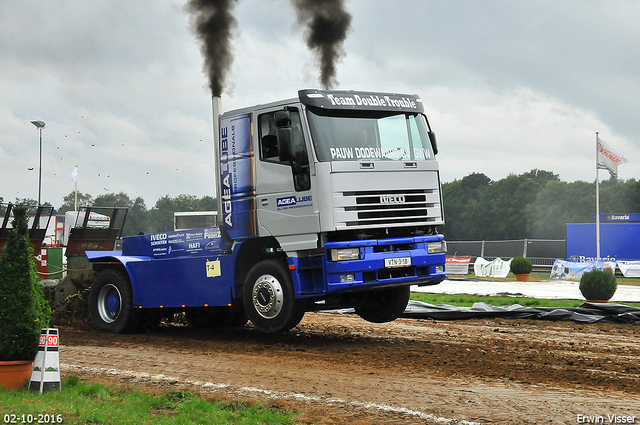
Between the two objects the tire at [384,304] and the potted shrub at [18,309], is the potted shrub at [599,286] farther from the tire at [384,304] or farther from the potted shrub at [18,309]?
the potted shrub at [18,309]

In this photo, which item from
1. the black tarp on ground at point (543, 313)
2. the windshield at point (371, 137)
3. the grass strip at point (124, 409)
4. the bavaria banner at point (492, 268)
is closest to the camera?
the grass strip at point (124, 409)

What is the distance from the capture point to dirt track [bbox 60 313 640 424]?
6461 mm

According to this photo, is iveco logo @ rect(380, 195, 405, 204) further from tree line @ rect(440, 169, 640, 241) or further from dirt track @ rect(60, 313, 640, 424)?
tree line @ rect(440, 169, 640, 241)

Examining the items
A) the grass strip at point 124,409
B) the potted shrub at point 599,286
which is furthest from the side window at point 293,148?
the potted shrub at point 599,286

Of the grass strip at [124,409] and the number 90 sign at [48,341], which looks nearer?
the grass strip at [124,409]

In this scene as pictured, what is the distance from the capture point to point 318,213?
9.88 meters

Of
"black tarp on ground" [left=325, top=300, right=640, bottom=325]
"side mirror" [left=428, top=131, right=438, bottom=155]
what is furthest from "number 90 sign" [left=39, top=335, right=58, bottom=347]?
"black tarp on ground" [left=325, top=300, right=640, bottom=325]

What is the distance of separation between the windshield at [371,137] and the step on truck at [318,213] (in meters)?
0.02

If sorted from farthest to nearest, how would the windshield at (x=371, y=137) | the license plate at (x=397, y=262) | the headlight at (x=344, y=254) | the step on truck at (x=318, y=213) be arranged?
the license plate at (x=397, y=262)
the windshield at (x=371, y=137)
the step on truck at (x=318, y=213)
the headlight at (x=344, y=254)

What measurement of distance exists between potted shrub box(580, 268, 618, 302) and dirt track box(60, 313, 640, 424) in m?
4.75

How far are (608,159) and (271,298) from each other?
28225 mm

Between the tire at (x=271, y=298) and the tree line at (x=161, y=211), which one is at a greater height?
the tree line at (x=161, y=211)

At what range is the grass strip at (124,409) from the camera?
597 cm

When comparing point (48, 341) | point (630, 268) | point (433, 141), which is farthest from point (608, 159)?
point (48, 341)
